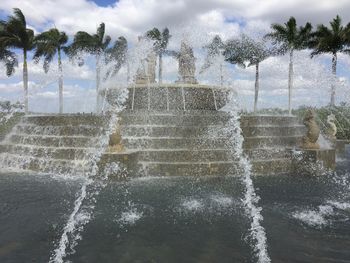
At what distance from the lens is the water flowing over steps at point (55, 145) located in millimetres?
13484

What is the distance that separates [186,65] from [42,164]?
10.3 meters

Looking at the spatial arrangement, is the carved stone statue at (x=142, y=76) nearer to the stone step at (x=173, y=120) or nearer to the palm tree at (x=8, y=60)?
the stone step at (x=173, y=120)

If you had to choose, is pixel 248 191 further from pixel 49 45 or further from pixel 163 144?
pixel 49 45

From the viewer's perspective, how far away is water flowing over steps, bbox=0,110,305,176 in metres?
13.0

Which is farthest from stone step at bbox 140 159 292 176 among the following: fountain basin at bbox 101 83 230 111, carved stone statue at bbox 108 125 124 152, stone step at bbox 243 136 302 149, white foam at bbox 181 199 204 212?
fountain basin at bbox 101 83 230 111

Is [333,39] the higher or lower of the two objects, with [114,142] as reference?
higher

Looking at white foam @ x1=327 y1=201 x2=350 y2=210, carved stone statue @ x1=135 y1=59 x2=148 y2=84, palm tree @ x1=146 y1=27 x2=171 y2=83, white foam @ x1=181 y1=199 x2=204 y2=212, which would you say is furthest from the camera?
palm tree @ x1=146 y1=27 x2=171 y2=83

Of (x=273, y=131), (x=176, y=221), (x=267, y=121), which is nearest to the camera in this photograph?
(x=176, y=221)

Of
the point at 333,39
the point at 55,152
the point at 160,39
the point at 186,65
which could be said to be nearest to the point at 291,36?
the point at 333,39

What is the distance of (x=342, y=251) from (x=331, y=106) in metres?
36.2

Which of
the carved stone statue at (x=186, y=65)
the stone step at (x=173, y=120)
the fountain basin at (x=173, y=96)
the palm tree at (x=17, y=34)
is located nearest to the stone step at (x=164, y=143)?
the stone step at (x=173, y=120)

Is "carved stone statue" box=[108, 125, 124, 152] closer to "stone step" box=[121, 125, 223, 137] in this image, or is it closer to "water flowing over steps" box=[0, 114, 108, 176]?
"water flowing over steps" box=[0, 114, 108, 176]

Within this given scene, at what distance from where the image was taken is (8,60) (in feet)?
136

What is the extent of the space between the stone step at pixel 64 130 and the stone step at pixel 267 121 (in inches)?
213
